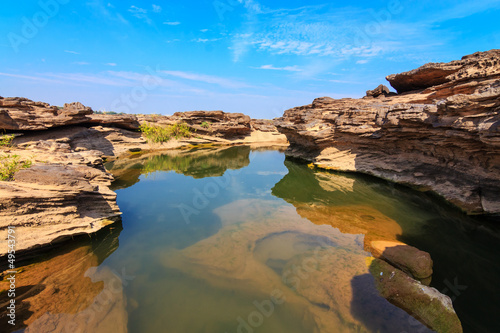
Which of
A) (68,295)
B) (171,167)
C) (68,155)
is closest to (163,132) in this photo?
(171,167)

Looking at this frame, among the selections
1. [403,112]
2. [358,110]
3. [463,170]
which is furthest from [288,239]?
[358,110]

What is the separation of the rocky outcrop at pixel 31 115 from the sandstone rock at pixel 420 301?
3104 cm

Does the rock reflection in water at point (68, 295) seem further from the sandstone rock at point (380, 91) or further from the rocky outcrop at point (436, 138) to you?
the sandstone rock at point (380, 91)

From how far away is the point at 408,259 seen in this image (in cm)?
675

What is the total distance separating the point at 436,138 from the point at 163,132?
37.9 m

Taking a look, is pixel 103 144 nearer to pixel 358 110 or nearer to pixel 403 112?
pixel 358 110

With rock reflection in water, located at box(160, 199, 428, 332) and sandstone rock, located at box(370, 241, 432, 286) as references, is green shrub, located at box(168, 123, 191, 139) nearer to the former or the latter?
rock reflection in water, located at box(160, 199, 428, 332)

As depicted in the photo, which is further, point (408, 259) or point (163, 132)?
point (163, 132)

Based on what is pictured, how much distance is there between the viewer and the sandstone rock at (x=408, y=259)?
20.9 ft

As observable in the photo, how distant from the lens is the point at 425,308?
16.5 feet

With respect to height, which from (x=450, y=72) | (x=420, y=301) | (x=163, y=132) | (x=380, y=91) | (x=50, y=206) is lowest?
(x=420, y=301)

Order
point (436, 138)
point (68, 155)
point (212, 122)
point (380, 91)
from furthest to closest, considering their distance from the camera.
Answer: point (212, 122) → point (380, 91) → point (68, 155) → point (436, 138)

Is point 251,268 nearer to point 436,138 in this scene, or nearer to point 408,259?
point 408,259

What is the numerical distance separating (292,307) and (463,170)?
44.8 feet
